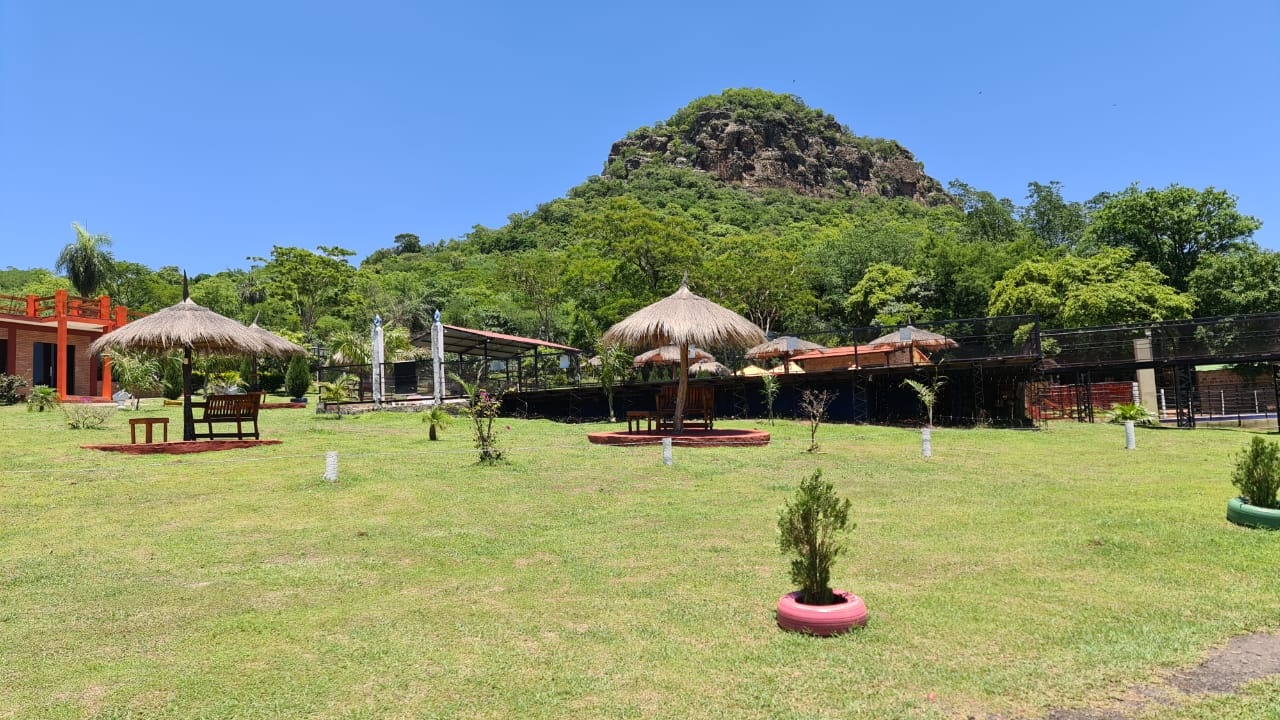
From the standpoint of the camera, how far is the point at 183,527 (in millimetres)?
7230

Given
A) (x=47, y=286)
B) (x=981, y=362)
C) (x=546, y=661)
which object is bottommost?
(x=546, y=661)

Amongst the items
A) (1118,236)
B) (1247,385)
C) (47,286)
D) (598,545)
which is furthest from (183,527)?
(47,286)

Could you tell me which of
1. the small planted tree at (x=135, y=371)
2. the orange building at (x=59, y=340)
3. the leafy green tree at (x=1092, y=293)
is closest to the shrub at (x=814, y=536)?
the small planted tree at (x=135, y=371)

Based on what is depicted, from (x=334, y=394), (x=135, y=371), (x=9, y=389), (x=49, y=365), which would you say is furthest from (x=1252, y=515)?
(x=49, y=365)

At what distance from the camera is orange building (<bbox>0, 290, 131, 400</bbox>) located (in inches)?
1072

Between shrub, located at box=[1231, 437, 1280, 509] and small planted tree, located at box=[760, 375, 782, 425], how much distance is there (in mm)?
12683

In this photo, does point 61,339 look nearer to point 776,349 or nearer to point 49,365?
point 49,365

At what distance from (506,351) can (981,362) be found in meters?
15.6

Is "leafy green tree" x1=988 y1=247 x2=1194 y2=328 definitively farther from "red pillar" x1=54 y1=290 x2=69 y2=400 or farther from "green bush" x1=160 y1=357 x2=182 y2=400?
"red pillar" x1=54 y1=290 x2=69 y2=400

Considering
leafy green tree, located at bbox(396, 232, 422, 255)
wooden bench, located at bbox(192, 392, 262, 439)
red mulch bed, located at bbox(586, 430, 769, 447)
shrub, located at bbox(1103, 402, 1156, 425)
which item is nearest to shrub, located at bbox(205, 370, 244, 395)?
wooden bench, located at bbox(192, 392, 262, 439)

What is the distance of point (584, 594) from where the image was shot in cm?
519

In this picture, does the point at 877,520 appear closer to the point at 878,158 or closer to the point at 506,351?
the point at 506,351

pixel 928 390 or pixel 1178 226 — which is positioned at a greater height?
pixel 1178 226

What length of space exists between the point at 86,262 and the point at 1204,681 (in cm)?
4216
